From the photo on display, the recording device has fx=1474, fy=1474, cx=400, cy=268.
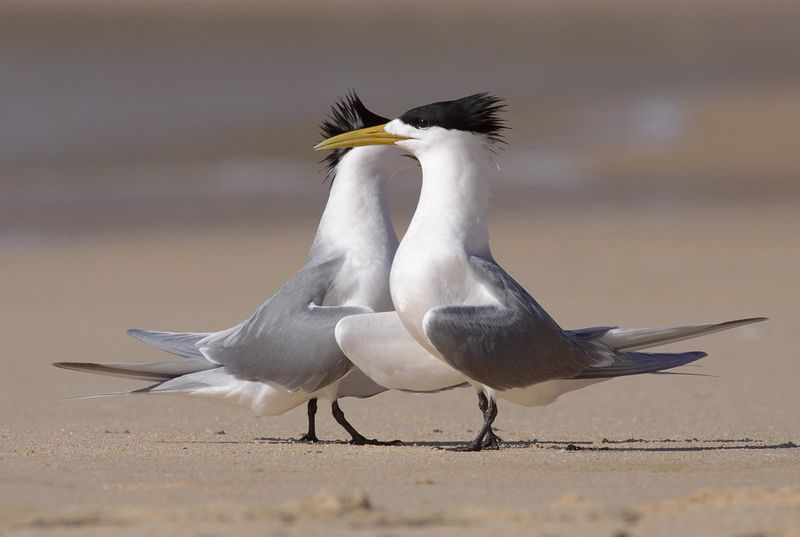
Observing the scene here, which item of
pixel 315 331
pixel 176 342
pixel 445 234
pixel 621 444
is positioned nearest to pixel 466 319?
pixel 445 234

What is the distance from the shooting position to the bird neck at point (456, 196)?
609 centimetres

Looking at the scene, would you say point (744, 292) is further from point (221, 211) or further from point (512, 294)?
point (221, 211)

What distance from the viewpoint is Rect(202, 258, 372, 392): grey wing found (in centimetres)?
626

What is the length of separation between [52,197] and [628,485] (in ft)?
56.0

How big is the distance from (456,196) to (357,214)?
2.67 feet

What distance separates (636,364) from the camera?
246 inches

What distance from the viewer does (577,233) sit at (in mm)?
17766

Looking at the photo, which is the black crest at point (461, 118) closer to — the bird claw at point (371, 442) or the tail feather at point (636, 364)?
the tail feather at point (636, 364)

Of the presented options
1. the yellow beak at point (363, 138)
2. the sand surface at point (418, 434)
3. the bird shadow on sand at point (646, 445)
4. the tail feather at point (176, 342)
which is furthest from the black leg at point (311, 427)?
the yellow beak at point (363, 138)

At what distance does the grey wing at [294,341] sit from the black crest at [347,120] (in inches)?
26.6

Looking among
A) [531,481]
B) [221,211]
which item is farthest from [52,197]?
[531,481]

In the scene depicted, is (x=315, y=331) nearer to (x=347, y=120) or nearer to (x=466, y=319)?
(x=466, y=319)

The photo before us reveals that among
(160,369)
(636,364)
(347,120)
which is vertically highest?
(347,120)

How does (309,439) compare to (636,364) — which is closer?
(636,364)
